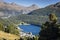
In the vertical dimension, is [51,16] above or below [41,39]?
above

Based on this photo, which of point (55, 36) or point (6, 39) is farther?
point (6, 39)

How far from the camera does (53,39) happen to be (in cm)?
2645

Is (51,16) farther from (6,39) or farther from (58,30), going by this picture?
(6,39)

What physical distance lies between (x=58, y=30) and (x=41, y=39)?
2417mm

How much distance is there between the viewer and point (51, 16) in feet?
89.5

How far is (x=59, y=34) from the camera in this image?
1043 inches

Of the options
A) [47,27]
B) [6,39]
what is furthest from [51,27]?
[6,39]

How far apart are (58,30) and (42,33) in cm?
205

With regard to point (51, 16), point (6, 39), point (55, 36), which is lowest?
point (6, 39)

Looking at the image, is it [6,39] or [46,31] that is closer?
[46,31]

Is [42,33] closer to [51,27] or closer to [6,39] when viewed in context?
[51,27]

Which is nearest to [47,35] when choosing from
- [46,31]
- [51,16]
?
[46,31]

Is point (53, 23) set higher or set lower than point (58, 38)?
higher

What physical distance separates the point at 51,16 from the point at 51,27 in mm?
1437
